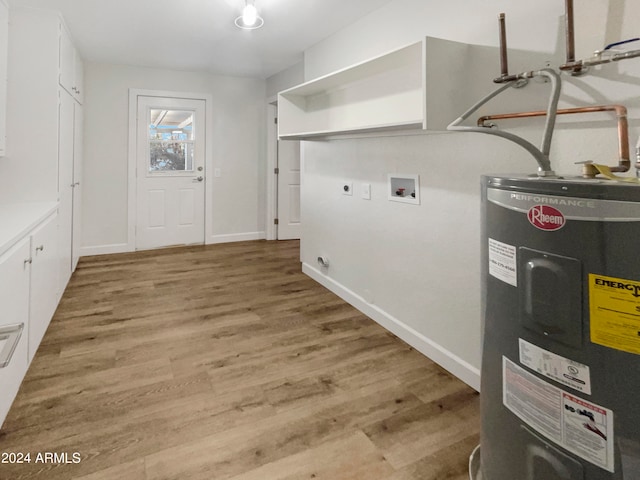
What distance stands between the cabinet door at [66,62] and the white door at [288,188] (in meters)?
2.78

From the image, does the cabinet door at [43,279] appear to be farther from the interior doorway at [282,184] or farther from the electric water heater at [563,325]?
the interior doorway at [282,184]

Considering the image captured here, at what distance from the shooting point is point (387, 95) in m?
2.70

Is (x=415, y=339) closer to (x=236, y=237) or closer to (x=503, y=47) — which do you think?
(x=503, y=47)

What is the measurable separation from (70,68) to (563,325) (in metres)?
4.47

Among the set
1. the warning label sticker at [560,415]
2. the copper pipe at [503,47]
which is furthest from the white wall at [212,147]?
the warning label sticker at [560,415]

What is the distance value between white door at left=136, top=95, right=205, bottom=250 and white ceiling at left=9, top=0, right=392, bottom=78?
635 millimetres

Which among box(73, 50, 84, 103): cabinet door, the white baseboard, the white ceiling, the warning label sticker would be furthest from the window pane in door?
the warning label sticker

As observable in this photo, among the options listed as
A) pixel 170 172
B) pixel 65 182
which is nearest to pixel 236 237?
pixel 170 172

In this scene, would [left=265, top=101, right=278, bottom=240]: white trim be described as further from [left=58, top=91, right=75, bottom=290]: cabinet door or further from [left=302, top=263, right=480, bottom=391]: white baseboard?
[left=58, top=91, right=75, bottom=290]: cabinet door

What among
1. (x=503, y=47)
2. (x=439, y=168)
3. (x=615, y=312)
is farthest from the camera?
(x=439, y=168)

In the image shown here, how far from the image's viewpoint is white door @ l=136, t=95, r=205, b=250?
17.3 ft

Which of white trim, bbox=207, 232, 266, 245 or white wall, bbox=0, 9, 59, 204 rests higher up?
white wall, bbox=0, 9, 59, 204

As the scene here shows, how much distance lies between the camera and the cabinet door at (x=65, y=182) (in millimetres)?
3273

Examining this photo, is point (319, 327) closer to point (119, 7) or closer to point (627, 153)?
point (627, 153)
